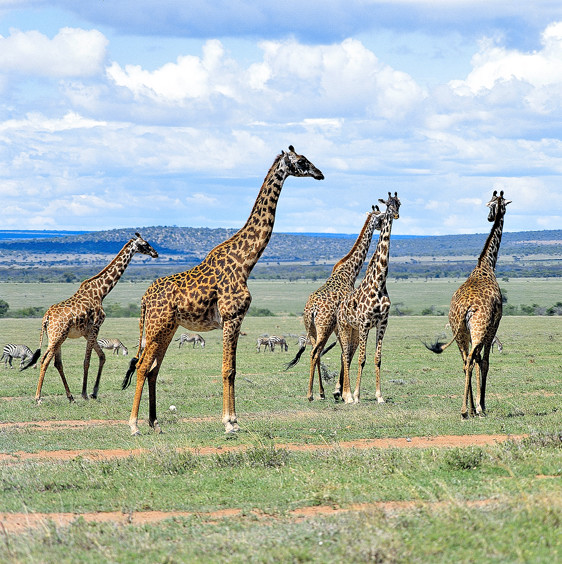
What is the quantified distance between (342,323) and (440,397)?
2.44 meters

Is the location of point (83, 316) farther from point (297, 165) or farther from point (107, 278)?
point (297, 165)

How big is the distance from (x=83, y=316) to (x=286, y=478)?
971 cm

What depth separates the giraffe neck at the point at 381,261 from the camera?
1695 cm

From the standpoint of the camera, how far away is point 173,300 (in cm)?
1302

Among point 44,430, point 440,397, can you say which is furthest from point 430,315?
point 44,430

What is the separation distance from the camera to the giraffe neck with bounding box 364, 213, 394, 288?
667 inches

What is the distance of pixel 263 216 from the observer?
44.9ft

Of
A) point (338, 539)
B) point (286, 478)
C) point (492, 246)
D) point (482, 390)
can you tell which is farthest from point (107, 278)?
point (338, 539)

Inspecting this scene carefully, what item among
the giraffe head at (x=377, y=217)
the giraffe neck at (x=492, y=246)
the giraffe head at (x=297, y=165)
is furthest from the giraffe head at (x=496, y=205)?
the giraffe head at (x=297, y=165)

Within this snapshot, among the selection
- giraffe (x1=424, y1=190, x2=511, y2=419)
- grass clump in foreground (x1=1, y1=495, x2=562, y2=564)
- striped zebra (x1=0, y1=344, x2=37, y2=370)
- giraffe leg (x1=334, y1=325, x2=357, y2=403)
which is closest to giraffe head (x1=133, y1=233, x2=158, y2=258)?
giraffe leg (x1=334, y1=325, x2=357, y2=403)

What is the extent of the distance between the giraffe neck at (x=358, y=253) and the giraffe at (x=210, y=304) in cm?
501

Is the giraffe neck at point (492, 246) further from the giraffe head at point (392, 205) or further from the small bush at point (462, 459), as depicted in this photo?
the small bush at point (462, 459)

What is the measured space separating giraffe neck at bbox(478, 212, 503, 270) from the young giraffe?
5.98 ft

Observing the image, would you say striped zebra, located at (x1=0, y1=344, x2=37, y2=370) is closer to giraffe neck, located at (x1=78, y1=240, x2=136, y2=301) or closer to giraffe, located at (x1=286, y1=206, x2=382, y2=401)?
giraffe neck, located at (x1=78, y1=240, x2=136, y2=301)
